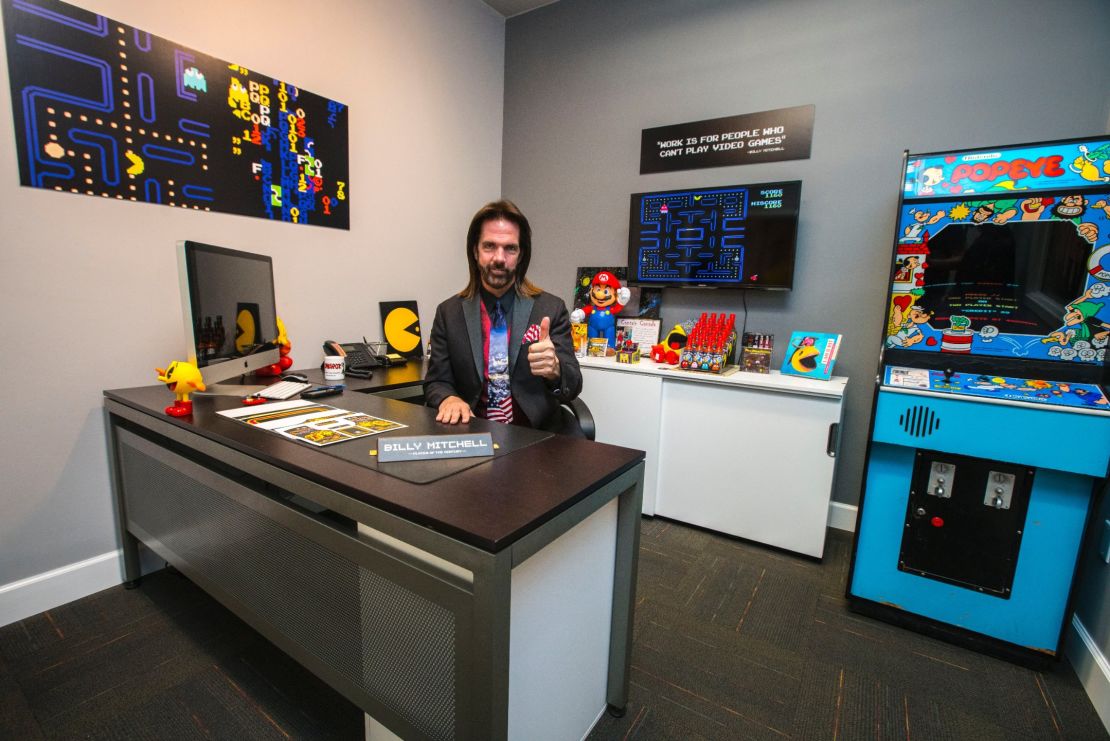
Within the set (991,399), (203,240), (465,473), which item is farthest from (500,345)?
(991,399)

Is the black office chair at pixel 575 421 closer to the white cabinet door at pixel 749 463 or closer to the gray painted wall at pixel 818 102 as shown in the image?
the white cabinet door at pixel 749 463

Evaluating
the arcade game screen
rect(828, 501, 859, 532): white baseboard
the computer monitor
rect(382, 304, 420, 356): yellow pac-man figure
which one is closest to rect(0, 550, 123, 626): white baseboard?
the computer monitor

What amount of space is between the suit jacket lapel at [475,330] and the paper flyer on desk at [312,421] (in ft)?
1.61

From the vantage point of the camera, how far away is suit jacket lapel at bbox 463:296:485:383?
194 cm

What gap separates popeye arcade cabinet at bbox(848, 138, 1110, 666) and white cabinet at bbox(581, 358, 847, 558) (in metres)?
0.38

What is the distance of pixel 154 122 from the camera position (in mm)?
1930

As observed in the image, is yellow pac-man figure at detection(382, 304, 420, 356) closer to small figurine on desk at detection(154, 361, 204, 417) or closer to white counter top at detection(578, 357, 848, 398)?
white counter top at detection(578, 357, 848, 398)

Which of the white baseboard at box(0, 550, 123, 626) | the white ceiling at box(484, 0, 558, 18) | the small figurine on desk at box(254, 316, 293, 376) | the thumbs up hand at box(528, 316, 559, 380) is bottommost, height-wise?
the white baseboard at box(0, 550, 123, 626)

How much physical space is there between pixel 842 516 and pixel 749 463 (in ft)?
2.34

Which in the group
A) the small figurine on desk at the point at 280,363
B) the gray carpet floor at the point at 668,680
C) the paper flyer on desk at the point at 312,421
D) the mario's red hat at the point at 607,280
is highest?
the mario's red hat at the point at 607,280

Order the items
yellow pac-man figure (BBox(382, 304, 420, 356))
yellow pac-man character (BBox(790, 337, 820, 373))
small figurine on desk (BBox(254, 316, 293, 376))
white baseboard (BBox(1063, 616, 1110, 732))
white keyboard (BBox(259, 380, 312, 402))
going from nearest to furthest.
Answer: white baseboard (BBox(1063, 616, 1110, 732)) < white keyboard (BBox(259, 380, 312, 402)) < small figurine on desk (BBox(254, 316, 293, 376)) < yellow pac-man character (BBox(790, 337, 820, 373)) < yellow pac-man figure (BBox(382, 304, 420, 356))

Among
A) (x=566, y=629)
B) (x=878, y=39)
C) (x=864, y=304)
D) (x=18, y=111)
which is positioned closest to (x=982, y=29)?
(x=878, y=39)

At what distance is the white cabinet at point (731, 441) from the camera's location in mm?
2318

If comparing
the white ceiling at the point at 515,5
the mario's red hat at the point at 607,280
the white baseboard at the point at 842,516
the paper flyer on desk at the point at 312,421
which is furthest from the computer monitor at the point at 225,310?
the white baseboard at the point at 842,516
